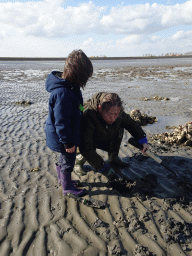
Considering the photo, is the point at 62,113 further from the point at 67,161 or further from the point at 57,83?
the point at 67,161

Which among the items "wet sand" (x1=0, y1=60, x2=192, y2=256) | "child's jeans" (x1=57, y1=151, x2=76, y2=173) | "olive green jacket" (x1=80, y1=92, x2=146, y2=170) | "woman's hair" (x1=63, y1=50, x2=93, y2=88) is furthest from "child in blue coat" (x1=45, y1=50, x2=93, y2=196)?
"wet sand" (x1=0, y1=60, x2=192, y2=256)

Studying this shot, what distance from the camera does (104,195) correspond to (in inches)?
123

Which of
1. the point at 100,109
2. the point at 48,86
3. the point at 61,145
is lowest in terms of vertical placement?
the point at 61,145

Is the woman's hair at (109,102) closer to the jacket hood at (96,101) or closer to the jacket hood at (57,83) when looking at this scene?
the jacket hood at (96,101)

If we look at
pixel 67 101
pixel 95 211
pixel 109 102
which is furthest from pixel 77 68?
pixel 95 211

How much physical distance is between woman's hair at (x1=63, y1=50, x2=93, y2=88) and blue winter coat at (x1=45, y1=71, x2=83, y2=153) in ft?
0.30

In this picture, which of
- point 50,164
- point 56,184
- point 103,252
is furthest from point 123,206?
point 50,164

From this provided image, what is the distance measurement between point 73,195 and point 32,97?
8.82m

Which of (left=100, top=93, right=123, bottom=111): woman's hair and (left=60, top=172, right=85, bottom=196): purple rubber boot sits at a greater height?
(left=100, top=93, right=123, bottom=111): woman's hair

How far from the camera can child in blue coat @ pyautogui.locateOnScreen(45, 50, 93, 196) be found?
2547 mm

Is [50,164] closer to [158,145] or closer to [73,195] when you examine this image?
[73,195]

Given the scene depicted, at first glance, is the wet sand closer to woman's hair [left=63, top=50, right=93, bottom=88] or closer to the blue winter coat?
the blue winter coat

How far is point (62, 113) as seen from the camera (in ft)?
A: 8.33

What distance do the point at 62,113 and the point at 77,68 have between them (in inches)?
23.9
